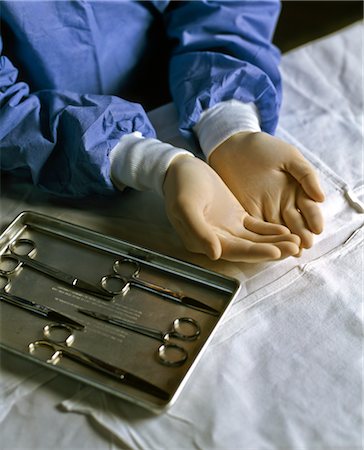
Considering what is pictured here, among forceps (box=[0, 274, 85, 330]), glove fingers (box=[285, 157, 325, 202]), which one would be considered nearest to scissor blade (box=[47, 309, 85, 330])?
forceps (box=[0, 274, 85, 330])

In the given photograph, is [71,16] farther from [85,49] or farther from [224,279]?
[224,279]

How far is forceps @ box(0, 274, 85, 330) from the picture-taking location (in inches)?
16.6

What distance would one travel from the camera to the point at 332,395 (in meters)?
0.39

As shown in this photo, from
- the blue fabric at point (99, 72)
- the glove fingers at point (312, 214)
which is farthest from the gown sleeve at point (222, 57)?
the glove fingers at point (312, 214)

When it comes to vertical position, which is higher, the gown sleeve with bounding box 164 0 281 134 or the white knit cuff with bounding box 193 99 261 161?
the gown sleeve with bounding box 164 0 281 134

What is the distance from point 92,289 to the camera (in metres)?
0.44

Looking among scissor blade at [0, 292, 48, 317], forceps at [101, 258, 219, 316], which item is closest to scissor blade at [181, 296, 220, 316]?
forceps at [101, 258, 219, 316]

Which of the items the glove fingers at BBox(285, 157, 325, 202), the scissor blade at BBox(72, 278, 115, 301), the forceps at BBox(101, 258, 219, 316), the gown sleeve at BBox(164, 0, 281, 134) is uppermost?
the gown sleeve at BBox(164, 0, 281, 134)

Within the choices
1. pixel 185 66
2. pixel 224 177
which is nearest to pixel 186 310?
pixel 224 177

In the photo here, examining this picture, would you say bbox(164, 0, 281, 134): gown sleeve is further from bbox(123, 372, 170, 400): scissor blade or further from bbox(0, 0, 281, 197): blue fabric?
bbox(123, 372, 170, 400): scissor blade

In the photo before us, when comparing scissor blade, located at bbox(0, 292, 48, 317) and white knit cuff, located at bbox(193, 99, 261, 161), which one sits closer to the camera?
scissor blade, located at bbox(0, 292, 48, 317)

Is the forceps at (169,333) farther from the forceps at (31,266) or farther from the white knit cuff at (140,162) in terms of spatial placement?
the white knit cuff at (140,162)

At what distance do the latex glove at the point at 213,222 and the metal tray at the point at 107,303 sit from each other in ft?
0.08

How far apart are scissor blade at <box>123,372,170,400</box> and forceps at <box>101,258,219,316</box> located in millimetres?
71
